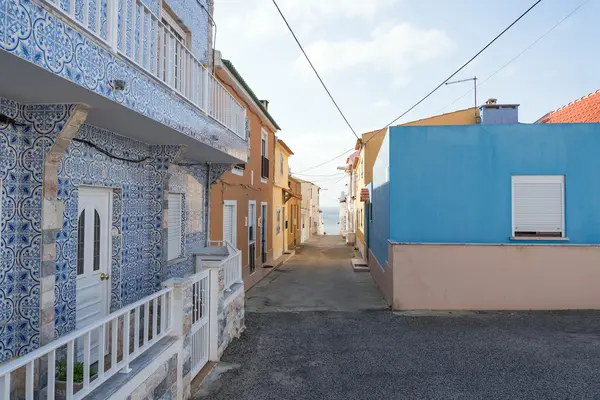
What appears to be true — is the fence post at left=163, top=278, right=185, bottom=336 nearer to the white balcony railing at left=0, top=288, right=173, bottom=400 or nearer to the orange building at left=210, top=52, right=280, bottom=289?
the white balcony railing at left=0, top=288, right=173, bottom=400

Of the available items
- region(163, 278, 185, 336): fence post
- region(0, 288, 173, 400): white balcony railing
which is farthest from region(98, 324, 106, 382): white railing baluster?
region(163, 278, 185, 336): fence post

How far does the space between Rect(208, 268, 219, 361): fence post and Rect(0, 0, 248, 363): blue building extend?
4.04ft

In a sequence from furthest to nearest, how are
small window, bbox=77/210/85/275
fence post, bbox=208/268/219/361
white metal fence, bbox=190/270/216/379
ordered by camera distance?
1. fence post, bbox=208/268/219/361
2. white metal fence, bbox=190/270/216/379
3. small window, bbox=77/210/85/275

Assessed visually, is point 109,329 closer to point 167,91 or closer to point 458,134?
point 167,91

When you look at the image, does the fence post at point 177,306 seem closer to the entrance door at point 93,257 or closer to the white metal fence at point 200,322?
the white metal fence at point 200,322

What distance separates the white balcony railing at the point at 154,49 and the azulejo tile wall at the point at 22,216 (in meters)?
0.82

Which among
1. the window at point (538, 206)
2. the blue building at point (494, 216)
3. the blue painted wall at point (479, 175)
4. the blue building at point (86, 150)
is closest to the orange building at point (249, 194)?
the blue building at point (86, 150)

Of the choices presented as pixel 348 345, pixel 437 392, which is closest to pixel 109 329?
pixel 348 345

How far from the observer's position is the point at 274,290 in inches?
434

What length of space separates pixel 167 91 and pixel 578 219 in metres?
8.82

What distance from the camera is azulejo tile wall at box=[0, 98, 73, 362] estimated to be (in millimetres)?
3469

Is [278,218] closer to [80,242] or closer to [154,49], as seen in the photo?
[80,242]

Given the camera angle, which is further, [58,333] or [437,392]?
[437,392]

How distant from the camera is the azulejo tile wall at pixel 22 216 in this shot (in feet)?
11.4
